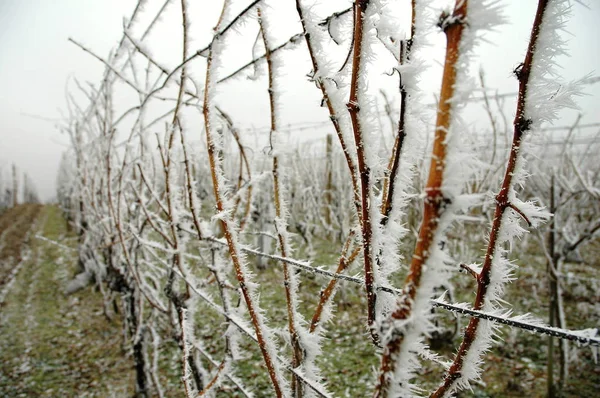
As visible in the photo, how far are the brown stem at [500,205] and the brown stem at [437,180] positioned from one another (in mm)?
156

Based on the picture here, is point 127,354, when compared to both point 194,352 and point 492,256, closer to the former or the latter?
point 194,352

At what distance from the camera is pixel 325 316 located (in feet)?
3.17

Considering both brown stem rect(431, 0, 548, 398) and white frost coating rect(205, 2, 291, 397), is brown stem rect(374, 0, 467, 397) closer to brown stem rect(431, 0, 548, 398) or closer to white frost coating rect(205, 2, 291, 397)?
brown stem rect(431, 0, 548, 398)

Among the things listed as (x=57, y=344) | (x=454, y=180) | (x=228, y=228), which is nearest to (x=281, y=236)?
(x=228, y=228)

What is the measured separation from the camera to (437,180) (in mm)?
402

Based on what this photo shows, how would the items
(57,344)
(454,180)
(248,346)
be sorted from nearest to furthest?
1. (454,180)
2. (248,346)
3. (57,344)

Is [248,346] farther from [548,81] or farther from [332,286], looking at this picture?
[548,81]

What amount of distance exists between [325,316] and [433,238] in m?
0.63

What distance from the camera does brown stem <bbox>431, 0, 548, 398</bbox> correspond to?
1.50 feet

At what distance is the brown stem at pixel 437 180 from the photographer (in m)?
0.38

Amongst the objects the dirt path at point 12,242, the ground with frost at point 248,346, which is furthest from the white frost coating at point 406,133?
the dirt path at point 12,242

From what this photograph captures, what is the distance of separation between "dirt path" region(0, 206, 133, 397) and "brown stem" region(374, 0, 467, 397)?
177 inches

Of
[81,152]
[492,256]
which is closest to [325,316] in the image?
[492,256]

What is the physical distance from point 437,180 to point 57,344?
6991 millimetres
